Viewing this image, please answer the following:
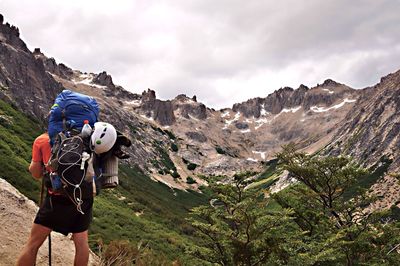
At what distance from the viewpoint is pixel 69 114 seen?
5.00m

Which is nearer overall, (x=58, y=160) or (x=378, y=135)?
(x=58, y=160)

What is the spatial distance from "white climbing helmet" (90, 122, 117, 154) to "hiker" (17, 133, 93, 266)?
641 millimetres

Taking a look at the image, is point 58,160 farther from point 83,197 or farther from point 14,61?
point 14,61

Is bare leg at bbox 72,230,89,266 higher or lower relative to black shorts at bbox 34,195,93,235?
lower

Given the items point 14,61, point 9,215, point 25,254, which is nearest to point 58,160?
point 25,254

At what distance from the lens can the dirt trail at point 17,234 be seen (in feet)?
22.9

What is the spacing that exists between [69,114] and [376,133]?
14634 cm

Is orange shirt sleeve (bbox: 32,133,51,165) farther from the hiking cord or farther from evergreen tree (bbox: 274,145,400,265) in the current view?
evergreen tree (bbox: 274,145,400,265)

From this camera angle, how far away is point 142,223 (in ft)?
118

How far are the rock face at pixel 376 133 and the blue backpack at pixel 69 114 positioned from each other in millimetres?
114730

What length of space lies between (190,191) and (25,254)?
121 m

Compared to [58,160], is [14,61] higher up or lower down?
higher up

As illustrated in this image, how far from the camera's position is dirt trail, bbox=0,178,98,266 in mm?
6973

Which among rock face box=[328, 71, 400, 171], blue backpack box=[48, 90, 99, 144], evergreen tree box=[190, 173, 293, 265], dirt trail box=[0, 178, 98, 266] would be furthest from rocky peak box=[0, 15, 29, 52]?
rock face box=[328, 71, 400, 171]
